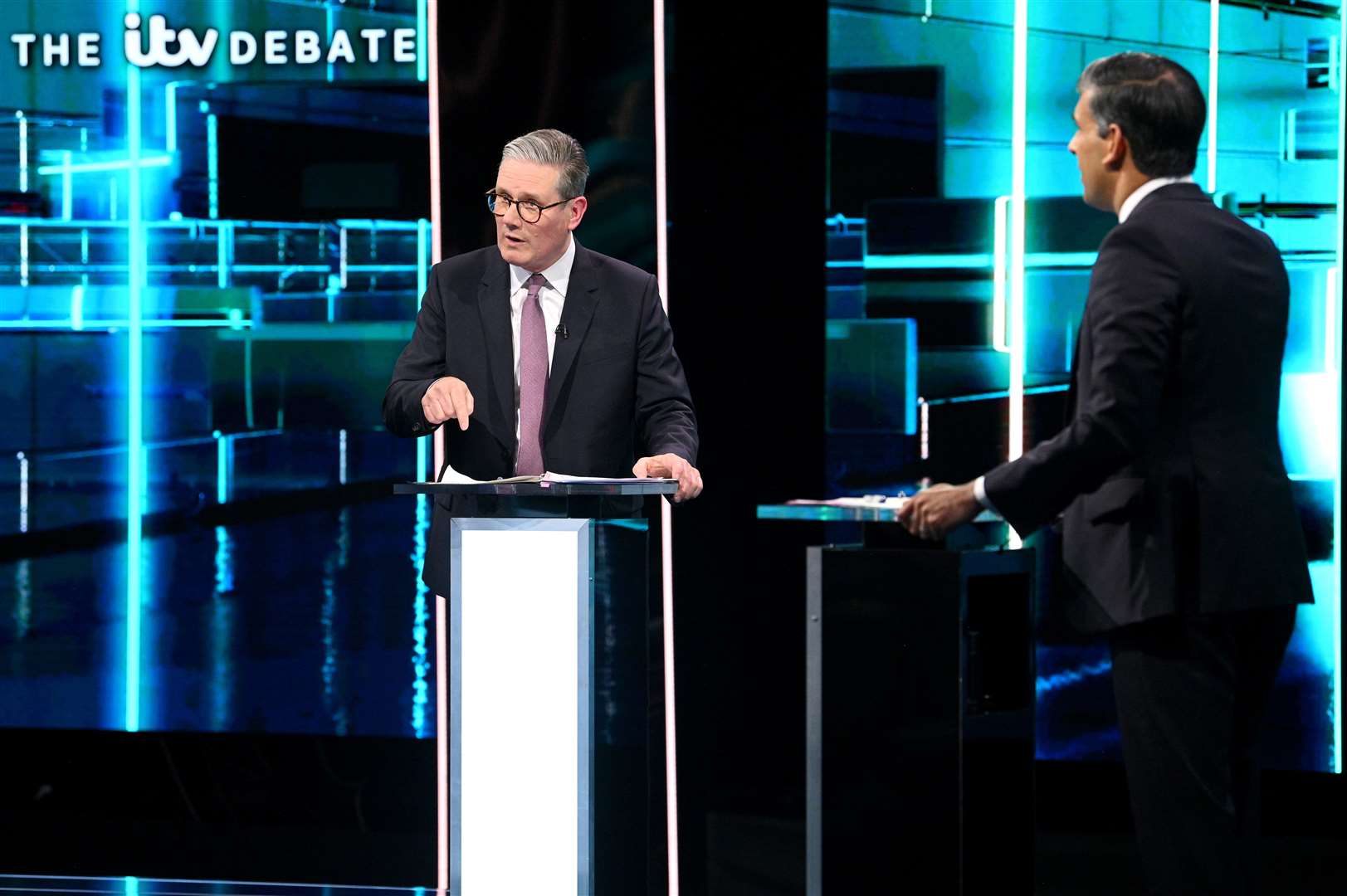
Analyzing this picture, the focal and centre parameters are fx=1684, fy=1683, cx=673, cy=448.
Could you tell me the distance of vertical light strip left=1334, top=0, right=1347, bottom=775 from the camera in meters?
3.79

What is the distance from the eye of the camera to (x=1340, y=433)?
3.80 metres

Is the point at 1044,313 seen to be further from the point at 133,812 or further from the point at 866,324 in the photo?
the point at 133,812

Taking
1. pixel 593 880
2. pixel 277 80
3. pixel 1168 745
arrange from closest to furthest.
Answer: pixel 1168 745
pixel 593 880
pixel 277 80

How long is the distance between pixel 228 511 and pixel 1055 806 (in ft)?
7.14

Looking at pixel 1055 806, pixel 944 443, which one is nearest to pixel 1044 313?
pixel 944 443

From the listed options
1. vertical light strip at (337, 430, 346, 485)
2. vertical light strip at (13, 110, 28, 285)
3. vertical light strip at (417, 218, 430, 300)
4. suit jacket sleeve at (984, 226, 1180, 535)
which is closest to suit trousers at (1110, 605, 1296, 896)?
suit jacket sleeve at (984, 226, 1180, 535)

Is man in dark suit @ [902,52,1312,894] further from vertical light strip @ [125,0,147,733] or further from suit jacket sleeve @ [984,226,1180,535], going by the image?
vertical light strip @ [125,0,147,733]

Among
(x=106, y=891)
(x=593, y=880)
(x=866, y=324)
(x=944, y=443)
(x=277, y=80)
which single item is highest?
(x=277, y=80)

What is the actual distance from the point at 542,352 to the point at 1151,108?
1079 mm

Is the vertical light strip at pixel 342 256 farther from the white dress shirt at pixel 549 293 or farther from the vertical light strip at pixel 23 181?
the white dress shirt at pixel 549 293

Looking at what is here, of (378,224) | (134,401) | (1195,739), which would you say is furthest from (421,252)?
(1195,739)

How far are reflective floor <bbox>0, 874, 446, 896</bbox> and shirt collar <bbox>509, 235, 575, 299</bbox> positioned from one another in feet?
5.10

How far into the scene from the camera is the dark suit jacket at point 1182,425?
2141 millimetres

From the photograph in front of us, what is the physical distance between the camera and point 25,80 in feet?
14.0
